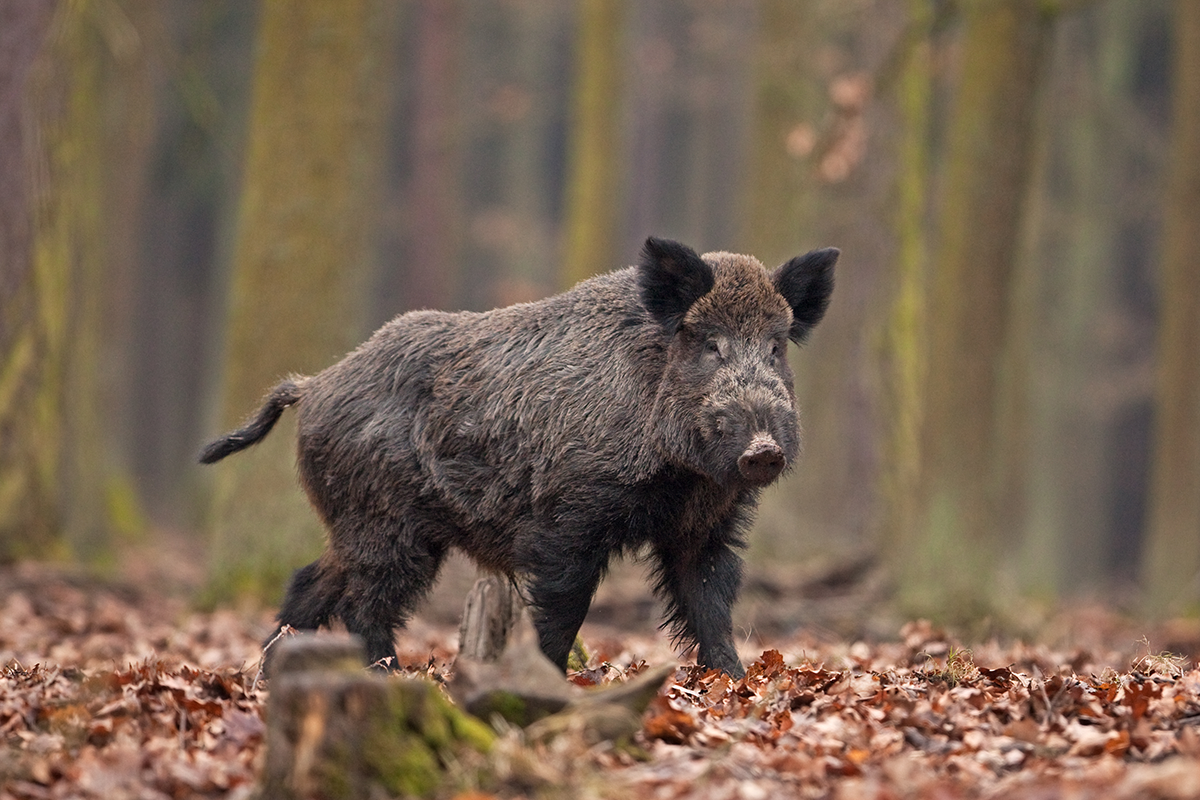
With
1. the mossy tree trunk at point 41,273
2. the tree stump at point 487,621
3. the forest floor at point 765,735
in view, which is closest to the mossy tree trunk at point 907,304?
the forest floor at point 765,735

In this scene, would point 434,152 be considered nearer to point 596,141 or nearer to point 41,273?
point 596,141

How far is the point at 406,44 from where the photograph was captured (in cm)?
3456

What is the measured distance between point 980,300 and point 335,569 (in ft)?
24.0

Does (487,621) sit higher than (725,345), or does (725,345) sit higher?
(725,345)

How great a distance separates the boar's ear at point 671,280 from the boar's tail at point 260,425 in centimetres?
222

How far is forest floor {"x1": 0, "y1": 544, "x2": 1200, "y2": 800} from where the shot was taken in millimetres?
4371

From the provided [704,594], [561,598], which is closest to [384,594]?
[561,598]

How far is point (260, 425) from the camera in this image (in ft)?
25.6

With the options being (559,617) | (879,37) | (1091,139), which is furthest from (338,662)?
(1091,139)

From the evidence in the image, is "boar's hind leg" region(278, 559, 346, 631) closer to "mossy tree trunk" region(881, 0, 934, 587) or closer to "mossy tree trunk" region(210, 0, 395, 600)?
"mossy tree trunk" region(210, 0, 395, 600)

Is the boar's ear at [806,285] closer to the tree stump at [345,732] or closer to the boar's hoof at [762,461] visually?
the boar's hoof at [762,461]

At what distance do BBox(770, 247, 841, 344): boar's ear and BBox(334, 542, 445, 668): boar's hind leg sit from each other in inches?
88.0

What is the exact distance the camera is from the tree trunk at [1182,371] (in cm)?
1550

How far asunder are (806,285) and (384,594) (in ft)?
8.63
